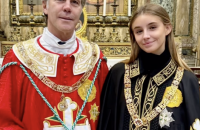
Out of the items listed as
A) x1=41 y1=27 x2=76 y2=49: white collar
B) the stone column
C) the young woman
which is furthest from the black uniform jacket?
the stone column

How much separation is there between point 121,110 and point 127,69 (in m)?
0.29

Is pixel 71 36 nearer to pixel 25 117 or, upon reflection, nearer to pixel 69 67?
pixel 69 67

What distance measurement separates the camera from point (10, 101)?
1562 mm

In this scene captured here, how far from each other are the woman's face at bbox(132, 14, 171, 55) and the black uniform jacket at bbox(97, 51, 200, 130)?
9 centimetres

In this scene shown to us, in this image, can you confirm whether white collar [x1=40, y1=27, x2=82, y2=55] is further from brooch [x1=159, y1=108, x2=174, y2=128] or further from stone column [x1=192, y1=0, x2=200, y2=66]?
stone column [x1=192, y1=0, x2=200, y2=66]

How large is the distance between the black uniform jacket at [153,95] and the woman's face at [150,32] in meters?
0.09

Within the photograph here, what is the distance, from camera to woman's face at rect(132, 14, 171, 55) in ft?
5.20

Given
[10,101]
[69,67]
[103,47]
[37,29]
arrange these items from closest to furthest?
[10,101] → [69,67] → [103,47] → [37,29]

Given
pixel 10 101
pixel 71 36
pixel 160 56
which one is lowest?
pixel 10 101

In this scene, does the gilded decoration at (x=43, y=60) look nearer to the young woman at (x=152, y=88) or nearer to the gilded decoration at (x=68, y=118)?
the gilded decoration at (x=68, y=118)

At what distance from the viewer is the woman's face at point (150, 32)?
1.58 meters

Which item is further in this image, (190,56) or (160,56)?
(190,56)

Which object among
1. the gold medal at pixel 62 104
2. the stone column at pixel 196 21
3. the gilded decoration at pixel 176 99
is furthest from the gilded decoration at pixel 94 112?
the stone column at pixel 196 21

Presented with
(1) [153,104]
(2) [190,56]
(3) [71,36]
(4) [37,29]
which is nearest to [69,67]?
(3) [71,36]
